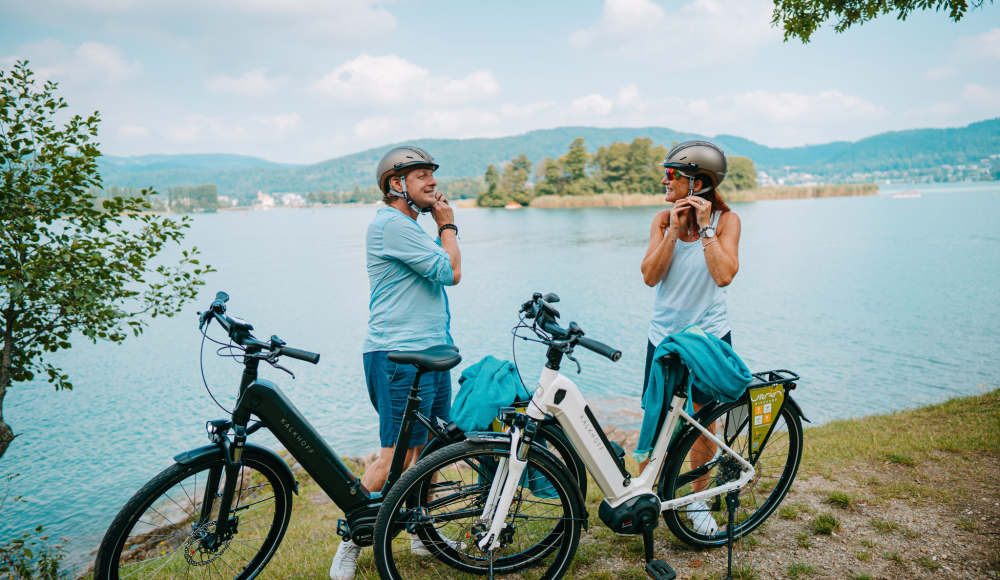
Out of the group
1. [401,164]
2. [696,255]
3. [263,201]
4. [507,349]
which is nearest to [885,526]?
[696,255]

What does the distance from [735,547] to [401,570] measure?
187 cm

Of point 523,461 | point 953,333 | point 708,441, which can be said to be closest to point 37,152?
point 523,461

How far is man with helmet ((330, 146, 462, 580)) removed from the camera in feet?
9.49

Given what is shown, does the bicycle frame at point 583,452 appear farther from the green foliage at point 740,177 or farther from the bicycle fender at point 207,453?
the green foliage at point 740,177

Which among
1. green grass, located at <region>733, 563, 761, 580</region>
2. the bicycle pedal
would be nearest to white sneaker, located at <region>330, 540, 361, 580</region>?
the bicycle pedal

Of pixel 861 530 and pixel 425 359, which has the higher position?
pixel 425 359

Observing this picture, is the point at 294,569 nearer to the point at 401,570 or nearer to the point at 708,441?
the point at 401,570

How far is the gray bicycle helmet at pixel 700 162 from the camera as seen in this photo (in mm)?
3182

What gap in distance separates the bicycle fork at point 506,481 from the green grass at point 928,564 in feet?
6.93

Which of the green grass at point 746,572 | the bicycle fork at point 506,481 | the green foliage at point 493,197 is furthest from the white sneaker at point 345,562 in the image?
the green foliage at point 493,197

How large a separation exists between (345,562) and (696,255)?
260 cm

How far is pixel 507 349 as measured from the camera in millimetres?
13305

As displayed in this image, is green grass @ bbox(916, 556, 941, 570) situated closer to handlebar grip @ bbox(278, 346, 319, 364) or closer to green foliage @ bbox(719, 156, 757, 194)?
handlebar grip @ bbox(278, 346, 319, 364)

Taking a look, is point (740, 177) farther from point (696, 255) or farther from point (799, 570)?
point (799, 570)
